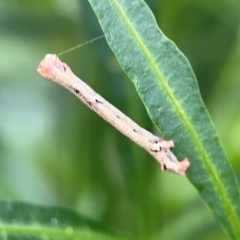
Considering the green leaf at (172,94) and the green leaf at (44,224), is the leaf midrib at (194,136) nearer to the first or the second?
the green leaf at (172,94)

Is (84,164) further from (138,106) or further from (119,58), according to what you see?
(119,58)

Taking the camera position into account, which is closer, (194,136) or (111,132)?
(194,136)

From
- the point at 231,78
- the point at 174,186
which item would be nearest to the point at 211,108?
the point at 231,78

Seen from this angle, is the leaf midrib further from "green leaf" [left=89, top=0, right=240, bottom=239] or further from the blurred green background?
the blurred green background

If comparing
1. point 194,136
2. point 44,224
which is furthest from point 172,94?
point 44,224

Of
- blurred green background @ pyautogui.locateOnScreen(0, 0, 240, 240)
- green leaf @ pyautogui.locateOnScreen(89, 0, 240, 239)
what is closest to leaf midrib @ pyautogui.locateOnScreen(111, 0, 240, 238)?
green leaf @ pyautogui.locateOnScreen(89, 0, 240, 239)

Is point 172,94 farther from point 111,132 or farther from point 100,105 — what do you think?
point 111,132

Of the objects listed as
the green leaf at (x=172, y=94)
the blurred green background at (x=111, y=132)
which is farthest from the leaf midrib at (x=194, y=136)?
the blurred green background at (x=111, y=132)
